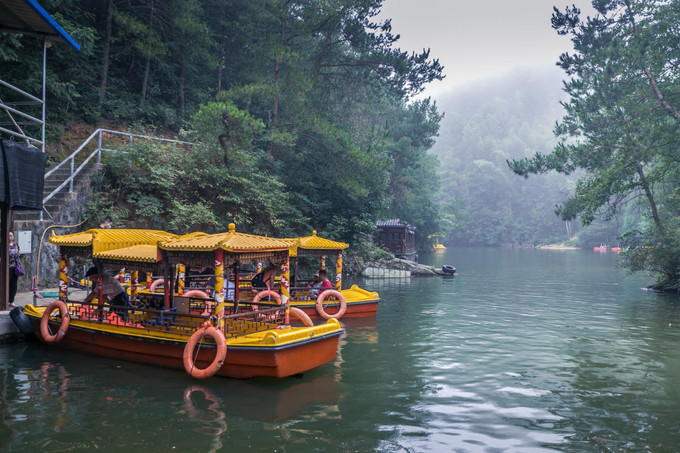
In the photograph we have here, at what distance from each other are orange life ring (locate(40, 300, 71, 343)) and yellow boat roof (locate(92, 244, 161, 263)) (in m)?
1.58

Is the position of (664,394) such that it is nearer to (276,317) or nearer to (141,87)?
(276,317)

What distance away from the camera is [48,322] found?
12461mm

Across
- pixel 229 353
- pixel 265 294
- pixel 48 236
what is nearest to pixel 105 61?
pixel 48 236

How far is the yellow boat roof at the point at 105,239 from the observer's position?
12.2 metres

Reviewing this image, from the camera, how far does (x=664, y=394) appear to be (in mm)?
9773

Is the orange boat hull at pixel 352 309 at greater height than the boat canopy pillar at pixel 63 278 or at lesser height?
lesser

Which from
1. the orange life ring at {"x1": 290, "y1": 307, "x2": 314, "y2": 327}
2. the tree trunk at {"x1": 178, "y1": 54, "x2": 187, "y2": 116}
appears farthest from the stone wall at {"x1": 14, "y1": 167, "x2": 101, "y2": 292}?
the tree trunk at {"x1": 178, "y1": 54, "x2": 187, "y2": 116}

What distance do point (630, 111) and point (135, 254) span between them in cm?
2381

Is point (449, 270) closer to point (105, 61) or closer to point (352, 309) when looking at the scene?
point (352, 309)

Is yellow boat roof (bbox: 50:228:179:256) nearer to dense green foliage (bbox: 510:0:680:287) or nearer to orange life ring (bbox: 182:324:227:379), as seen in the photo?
orange life ring (bbox: 182:324:227:379)

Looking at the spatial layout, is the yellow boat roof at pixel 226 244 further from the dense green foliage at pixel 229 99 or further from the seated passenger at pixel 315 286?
the dense green foliage at pixel 229 99

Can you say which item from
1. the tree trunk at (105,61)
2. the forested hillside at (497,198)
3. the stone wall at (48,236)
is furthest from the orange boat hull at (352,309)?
the forested hillside at (497,198)

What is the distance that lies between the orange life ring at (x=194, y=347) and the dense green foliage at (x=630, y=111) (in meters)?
21.0

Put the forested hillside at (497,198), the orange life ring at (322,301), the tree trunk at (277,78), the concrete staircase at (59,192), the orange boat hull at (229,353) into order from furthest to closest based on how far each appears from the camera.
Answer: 1. the forested hillside at (497,198)
2. the tree trunk at (277,78)
3. the concrete staircase at (59,192)
4. the orange life ring at (322,301)
5. the orange boat hull at (229,353)
